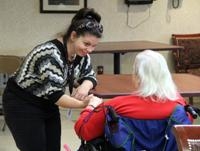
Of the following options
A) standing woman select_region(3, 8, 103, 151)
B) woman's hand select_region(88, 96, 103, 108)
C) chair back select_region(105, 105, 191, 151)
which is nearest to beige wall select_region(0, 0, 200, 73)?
standing woman select_region(3, 8, 103, 151)

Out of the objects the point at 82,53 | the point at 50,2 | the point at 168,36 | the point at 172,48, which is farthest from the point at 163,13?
the point at 82,53

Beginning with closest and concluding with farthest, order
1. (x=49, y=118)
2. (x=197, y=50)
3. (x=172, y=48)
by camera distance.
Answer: (x=49, y=118) → (x=172, y=48) → (x=197, y=50)

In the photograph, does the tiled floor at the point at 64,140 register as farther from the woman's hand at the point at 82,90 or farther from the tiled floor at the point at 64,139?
the woman's hand at the point at 82,90

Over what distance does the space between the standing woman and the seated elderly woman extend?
0.17 metres

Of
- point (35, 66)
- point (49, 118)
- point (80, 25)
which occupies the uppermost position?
point (80, 25)

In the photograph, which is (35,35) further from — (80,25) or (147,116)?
(147,116)

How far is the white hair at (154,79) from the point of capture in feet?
6.48

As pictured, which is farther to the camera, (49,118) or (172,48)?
(172,48)

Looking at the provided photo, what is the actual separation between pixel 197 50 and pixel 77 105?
398 cm

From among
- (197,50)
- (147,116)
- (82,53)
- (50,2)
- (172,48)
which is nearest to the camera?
(147,116)

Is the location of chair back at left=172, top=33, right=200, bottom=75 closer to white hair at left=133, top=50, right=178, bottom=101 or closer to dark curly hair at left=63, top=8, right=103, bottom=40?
dark curly hair at left=63, top=8, right=103, bottom=40

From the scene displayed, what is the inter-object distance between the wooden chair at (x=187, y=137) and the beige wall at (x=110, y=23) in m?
4.10

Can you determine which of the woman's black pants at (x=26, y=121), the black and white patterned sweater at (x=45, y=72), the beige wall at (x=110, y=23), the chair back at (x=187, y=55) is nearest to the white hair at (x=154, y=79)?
the black and white patterned sweater at (x=45, y=72)

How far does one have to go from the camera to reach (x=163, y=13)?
5949mm
